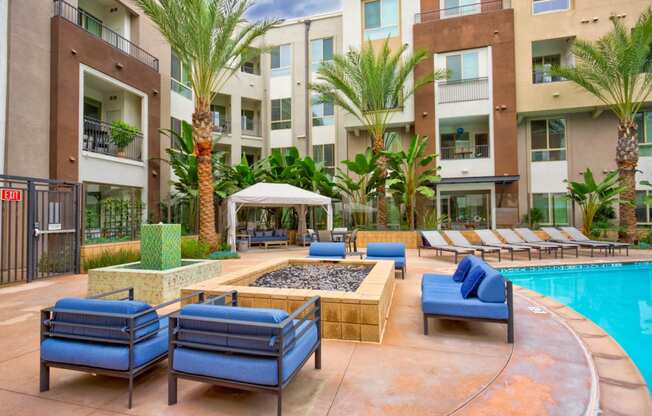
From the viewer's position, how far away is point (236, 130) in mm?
24266

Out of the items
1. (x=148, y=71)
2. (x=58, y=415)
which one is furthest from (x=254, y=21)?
(x=58, y=415)

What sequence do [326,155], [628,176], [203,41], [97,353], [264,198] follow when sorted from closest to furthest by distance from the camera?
[97,353] → [203,41] → [264,198] → [628,176] → [326,155]

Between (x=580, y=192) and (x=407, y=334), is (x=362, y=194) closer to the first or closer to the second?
(x=580, y=192)

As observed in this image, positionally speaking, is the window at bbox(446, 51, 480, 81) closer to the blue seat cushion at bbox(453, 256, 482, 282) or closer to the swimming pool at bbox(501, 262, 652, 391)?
the swimming pool at bbox(501, 262, 652, 391)

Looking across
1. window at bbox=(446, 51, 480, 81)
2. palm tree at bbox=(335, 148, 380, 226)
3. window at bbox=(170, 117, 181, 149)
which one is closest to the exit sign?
window at bbox=(170, 117, 181, 149)

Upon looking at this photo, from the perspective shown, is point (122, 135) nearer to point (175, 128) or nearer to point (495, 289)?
point (175, 128)

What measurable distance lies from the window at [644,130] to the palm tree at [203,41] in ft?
62.2

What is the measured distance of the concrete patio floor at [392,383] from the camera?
122 inches

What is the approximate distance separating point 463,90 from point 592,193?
26.0 feet

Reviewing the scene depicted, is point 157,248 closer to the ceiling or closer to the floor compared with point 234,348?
closer to the ceiling

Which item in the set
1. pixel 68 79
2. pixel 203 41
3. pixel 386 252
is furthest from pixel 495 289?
pixel 68 79

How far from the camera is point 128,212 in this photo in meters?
14.3

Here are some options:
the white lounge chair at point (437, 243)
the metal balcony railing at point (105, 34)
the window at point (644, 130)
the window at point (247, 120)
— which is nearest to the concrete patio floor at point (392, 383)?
the white lounge chair at point (437, 243)

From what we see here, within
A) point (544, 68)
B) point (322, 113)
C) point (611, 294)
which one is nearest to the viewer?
point (611, 294)
